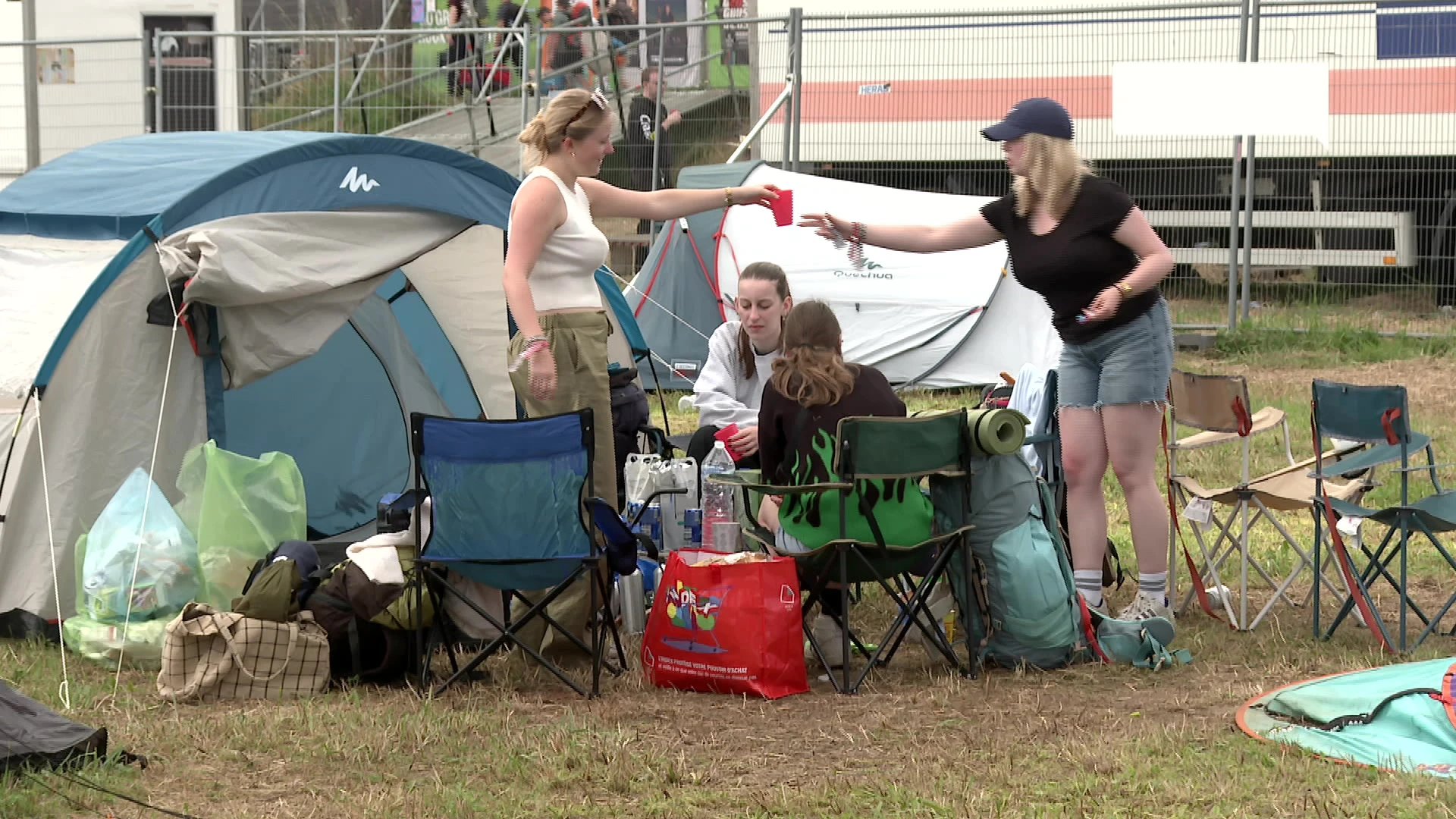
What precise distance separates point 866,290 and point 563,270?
5.22 m

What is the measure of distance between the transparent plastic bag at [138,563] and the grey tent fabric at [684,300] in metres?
5.15

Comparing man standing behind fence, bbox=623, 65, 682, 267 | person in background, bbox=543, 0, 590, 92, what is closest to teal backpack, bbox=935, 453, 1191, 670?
man standing behind fence, bbox=623, 65, 682, 267

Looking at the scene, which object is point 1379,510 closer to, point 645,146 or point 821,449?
point 821,449

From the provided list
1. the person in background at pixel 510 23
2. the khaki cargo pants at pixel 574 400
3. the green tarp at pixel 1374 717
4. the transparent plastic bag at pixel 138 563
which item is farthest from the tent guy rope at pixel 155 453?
the person in background at pixel 510 23

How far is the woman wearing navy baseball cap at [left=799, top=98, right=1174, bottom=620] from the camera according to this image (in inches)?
176

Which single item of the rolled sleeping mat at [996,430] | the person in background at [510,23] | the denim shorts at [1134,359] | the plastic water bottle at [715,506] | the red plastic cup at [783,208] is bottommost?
the plastic water bottle at [715,506]

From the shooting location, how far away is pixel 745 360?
536 cm

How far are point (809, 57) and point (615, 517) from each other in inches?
282

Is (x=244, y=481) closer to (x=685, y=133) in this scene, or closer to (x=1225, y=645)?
(x=1225, y=645)

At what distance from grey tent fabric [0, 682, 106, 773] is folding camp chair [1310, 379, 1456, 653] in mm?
3246

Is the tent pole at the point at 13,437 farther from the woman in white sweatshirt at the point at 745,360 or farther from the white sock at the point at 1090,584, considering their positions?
the white sock at the point at 1090,584

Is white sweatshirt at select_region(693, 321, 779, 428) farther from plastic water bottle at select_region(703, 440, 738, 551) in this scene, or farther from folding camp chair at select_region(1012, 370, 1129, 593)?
folding camp chair at select_region(1012, 370, 1129, 593)

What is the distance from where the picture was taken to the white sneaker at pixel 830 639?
14.4 feet

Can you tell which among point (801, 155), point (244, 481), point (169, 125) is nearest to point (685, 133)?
point (801, 155)
